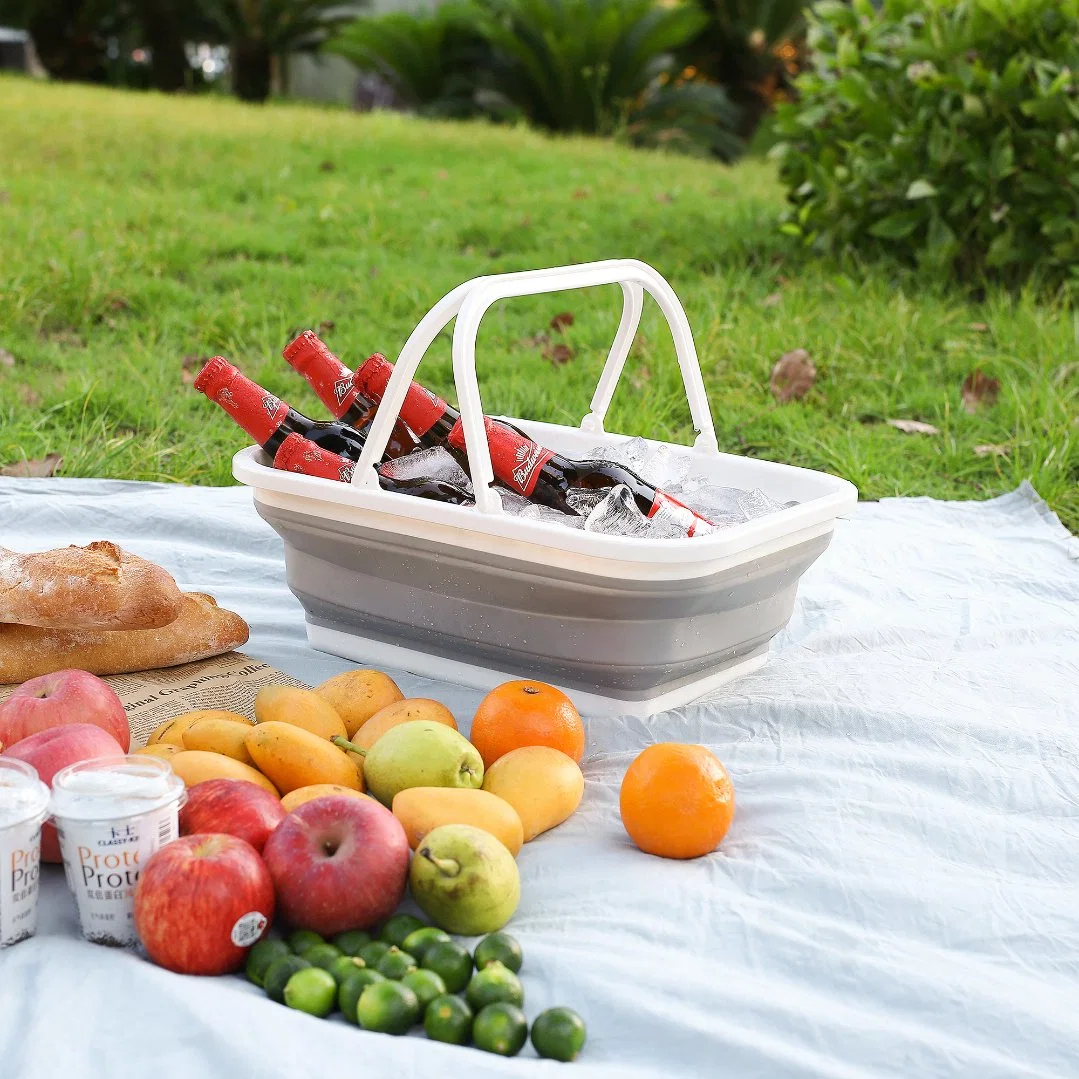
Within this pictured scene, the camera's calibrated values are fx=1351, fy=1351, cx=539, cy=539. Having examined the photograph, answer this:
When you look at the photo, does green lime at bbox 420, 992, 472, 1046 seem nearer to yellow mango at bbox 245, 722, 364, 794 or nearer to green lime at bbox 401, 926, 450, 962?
green lime at bbox 401, 926, 450, 962

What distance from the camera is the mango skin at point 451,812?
170cm

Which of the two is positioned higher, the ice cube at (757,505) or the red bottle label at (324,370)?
the red bottle label at (324,370)

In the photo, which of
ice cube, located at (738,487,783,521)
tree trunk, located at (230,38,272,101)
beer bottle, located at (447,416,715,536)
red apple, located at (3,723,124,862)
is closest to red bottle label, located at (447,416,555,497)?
beer bottle, located at (447,416,715,536)

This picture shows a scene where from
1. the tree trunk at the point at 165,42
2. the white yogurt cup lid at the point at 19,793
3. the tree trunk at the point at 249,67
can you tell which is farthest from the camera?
the tree trunk at the point at 249,67

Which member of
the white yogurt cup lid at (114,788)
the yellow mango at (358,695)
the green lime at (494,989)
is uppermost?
the white yogurt cup lid at (114,788)

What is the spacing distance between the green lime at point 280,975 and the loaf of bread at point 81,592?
95 cm

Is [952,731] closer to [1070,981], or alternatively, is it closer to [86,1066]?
[1070,981]

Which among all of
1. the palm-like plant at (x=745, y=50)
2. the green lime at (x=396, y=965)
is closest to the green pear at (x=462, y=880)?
the green lime at (x=396, y=965)

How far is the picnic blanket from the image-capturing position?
1.41 metres

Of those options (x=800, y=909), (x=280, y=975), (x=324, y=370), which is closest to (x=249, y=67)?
(x=324, y=370)

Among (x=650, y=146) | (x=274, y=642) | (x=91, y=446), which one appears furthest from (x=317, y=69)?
(x=274, y=642)

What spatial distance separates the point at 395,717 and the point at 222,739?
0.85 feet

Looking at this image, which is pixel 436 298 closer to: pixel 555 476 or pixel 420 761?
pixel 555 476

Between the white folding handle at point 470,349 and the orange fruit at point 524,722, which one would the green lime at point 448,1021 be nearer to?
the orange fruit at point 524,722
